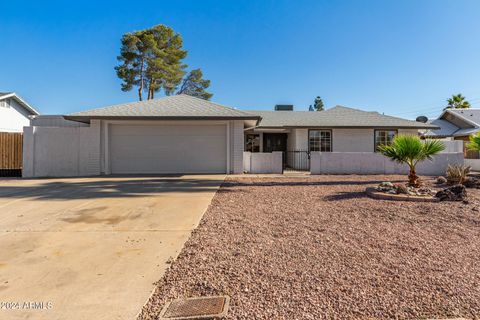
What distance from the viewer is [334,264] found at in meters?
3.70

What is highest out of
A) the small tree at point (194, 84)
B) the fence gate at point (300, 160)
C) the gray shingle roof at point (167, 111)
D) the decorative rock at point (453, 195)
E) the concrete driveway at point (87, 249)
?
the small tree at point (194, 84)

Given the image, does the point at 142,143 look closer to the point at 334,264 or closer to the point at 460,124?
the point at 334,264

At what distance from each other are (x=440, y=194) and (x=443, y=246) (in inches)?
164

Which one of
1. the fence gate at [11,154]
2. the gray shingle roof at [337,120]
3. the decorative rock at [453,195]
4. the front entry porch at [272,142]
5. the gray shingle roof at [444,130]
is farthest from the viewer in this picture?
the gray shingle roof at [444,130]

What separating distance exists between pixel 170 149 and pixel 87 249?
37.4ft

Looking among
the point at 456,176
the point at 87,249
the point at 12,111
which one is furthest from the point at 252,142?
the point at 12,111

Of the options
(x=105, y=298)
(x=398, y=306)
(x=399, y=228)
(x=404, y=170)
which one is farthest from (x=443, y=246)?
(x=404, y=170)

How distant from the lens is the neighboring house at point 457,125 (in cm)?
2730

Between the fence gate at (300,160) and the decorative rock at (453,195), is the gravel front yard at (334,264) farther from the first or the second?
the fence gate at (300,160)

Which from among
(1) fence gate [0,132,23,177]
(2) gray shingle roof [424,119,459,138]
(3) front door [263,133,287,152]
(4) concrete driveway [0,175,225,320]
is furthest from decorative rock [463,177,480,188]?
(2) gray shingle roof [424,119,459,138]

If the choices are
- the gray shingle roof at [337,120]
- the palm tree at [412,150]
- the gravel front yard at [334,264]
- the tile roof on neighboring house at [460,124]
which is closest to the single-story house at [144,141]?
the gray shingle roof at [337,120]

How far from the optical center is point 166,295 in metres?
3.01

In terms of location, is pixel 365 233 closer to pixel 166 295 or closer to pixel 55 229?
pixel 166 295

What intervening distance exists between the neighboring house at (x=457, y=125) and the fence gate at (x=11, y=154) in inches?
1151
